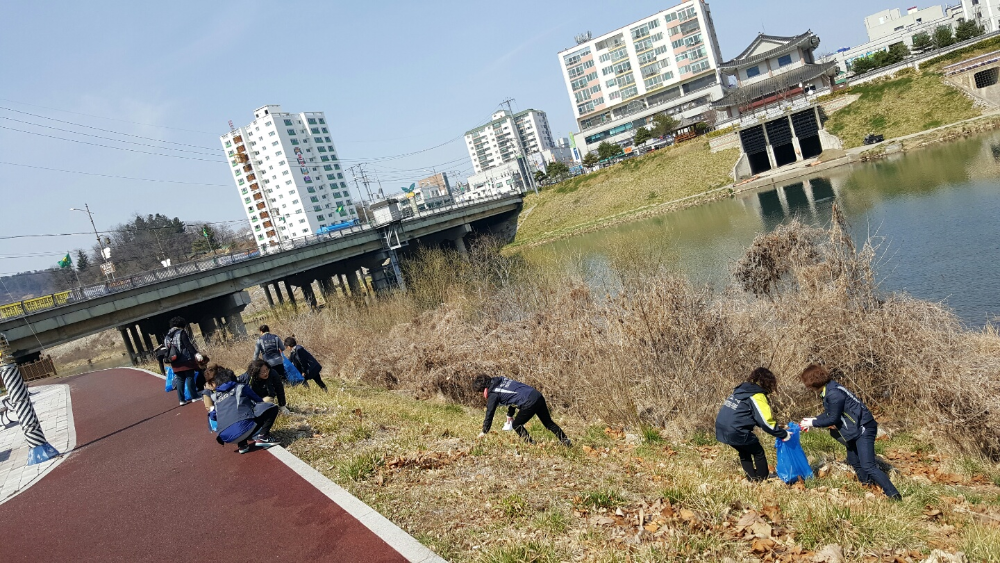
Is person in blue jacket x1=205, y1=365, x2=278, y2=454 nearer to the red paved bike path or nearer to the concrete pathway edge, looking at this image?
the red paved bike path

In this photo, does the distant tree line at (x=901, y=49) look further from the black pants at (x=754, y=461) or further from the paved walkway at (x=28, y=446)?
the paved walkway at (x=28, y=446)

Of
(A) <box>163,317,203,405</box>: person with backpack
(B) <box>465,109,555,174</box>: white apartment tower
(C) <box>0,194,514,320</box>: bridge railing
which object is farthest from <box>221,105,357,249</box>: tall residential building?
(A) <box>163,317,203,405</box>: person with backpack

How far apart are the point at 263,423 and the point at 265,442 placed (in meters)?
0.28

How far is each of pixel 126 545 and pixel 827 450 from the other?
8.99 metres

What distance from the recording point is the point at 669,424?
414 inches

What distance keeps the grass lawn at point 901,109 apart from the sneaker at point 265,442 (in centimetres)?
5309

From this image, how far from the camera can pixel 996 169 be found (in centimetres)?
2914

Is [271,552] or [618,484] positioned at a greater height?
[271,552]

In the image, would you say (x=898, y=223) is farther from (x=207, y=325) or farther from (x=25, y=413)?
(x=207, y=325)

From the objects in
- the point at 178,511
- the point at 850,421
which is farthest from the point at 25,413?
the point at 850,421

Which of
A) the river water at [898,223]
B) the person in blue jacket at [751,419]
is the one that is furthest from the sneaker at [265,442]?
the river water at [898,223]

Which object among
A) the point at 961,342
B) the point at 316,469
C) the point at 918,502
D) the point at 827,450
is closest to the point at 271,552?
the point at 316,469

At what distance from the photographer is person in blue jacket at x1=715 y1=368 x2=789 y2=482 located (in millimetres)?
6797

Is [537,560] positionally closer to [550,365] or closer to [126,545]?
[126,545]
